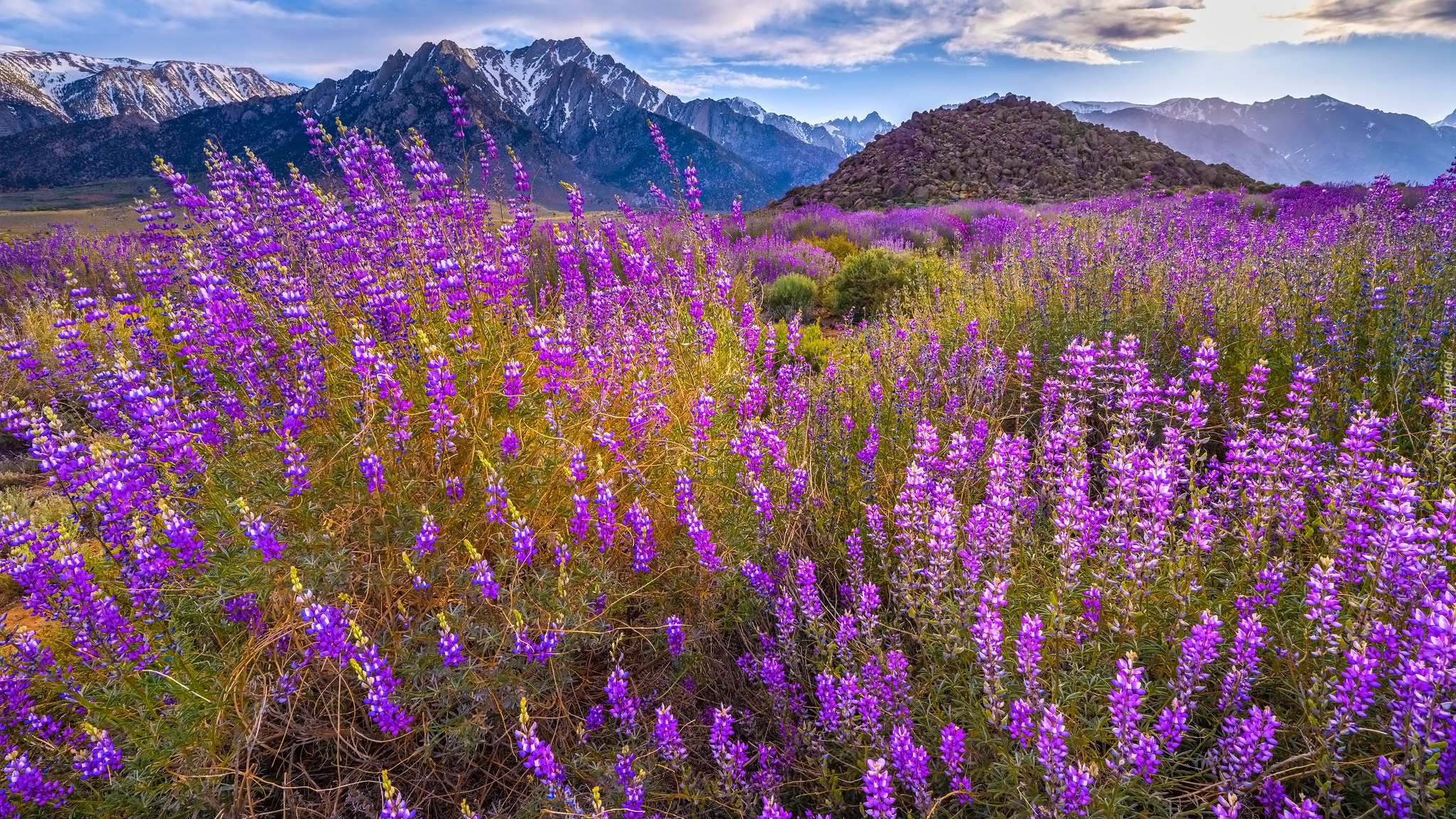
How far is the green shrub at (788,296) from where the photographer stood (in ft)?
29.2

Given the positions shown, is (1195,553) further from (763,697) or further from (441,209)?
(441,209)

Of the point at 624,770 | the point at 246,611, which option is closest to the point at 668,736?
the point at 624,770

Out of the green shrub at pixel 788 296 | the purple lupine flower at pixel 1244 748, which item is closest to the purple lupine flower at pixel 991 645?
the purple lupine flower at pixel 1244 748

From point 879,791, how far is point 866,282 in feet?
26.9

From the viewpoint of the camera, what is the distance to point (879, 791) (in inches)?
61.6

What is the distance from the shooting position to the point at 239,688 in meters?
2.22

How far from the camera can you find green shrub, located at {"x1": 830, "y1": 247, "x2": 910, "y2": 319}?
894 cm

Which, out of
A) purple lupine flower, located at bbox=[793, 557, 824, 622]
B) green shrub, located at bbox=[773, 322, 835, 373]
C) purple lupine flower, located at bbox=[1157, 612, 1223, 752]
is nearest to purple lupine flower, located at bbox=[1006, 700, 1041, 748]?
purple lupine flower, located at bbox=[1157, 612, 1223, 752]

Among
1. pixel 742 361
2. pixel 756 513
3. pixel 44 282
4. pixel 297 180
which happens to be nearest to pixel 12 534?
pixel 297 180

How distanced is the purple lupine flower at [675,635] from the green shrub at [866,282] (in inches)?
274

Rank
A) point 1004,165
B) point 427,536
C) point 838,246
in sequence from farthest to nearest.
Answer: point 1004,165 → point 838,246 → point 427,536

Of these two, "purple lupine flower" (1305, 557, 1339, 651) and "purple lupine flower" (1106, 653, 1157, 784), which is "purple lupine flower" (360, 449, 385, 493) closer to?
"purple lupine flower" (1106, 653, 1157, 784)

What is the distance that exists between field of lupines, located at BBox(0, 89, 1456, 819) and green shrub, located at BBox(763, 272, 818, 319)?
4822mm

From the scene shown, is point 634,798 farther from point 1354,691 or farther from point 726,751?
point 1354,691
